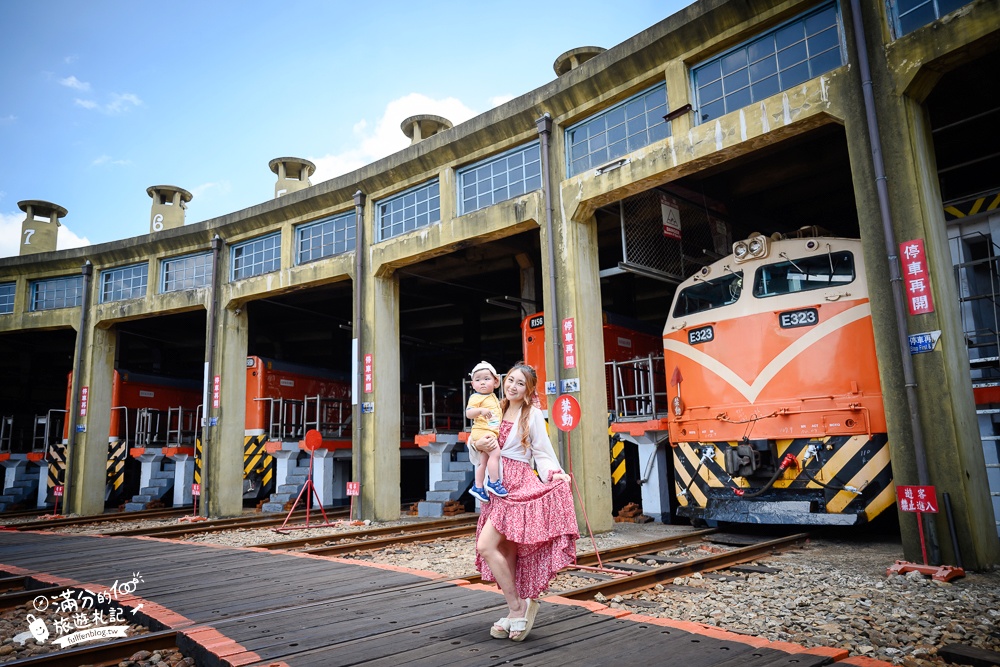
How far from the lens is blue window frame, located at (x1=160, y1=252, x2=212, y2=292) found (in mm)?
15312

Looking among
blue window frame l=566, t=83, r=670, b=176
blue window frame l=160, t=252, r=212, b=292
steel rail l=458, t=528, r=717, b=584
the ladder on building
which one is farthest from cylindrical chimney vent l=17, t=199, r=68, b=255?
the ladder on building

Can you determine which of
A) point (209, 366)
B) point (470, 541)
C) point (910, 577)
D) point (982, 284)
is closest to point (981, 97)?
point (982, 284)

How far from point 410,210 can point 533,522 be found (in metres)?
9.51

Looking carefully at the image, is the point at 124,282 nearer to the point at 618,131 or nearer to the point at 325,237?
the point at 325,237

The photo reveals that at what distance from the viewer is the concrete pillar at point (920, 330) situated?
5.84 metres

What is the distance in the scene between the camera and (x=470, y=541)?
8.98 meters

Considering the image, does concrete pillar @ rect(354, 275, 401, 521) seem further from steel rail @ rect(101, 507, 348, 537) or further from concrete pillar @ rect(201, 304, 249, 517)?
concrete pillar @ rect(201, 304, 249, 517)

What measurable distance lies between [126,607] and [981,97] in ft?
35.4

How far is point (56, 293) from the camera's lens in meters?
17.0

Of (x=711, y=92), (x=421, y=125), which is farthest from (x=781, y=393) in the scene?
(x=421, y=125)

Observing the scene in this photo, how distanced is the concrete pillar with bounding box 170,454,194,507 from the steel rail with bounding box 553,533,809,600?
536 inches

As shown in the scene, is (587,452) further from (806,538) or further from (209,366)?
(209,366)

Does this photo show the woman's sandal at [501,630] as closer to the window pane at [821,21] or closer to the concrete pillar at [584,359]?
the concrete pillar at [584,359]

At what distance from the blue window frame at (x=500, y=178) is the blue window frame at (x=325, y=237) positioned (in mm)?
2801
